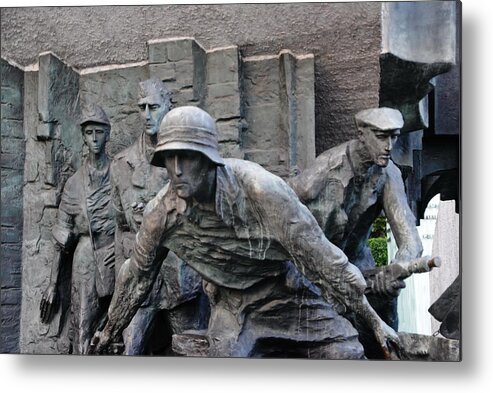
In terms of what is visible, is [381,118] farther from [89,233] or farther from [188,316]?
[89,233]

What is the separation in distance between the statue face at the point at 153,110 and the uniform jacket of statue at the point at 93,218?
31 centimetres

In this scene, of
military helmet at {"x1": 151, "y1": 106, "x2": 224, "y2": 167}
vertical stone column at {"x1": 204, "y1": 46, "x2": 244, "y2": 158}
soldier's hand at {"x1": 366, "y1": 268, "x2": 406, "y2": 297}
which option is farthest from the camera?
vertical stone column at {"x1": 204, "y1": 46, "x2": 244, "y2": 158}

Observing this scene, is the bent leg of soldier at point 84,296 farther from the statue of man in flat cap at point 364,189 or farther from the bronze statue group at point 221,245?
the statue of man in flat cap at point 364,189

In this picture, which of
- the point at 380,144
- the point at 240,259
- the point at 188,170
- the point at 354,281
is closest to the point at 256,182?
the point at 188,170

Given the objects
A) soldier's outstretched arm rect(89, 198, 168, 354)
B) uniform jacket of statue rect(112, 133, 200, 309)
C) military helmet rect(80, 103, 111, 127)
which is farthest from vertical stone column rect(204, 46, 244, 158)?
soldier's outstretched arm rect(89, 198, 168, 354)

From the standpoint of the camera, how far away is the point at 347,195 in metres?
5.94

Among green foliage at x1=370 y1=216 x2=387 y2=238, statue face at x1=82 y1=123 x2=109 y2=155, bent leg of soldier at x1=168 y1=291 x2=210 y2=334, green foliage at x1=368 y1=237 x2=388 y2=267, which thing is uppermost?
statue face at x1=82 y1=123 x2=109 y2=155

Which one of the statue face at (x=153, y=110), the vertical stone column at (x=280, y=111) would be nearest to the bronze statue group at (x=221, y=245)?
the statue face at (x=153, y=110)

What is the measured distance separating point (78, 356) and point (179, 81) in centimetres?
123

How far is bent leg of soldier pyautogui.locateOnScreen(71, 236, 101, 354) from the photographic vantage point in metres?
6.21

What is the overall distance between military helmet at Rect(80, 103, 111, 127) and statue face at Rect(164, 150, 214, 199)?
89 centimetres

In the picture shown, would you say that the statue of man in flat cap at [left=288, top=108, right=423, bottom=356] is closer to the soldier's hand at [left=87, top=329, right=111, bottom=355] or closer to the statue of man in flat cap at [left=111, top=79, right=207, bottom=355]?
the statue of man in flat cap at [left=111, top=79, right=207, bottom=355]

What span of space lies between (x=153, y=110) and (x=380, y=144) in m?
0.97

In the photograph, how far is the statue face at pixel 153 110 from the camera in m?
6.10
